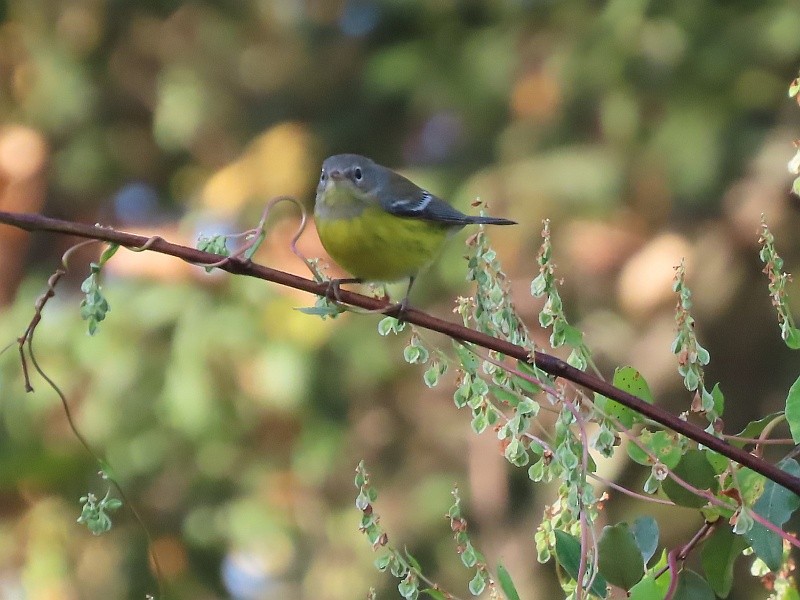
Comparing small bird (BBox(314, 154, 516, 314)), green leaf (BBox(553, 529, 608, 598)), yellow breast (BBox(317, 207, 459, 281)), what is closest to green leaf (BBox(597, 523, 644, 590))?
green leaf (BBox(553, 529, 608, 598))

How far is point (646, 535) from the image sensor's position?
119cm

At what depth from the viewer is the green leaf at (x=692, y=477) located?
115 centimetres

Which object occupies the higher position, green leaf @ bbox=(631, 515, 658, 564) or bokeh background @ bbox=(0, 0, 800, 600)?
green leaf @ bbox=(631, 515, 658, 564)

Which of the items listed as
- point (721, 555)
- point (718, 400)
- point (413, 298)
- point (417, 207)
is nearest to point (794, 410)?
point (718, 400)

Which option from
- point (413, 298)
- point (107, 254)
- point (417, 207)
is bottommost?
point (413, 298)

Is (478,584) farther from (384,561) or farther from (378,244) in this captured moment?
(378,244)

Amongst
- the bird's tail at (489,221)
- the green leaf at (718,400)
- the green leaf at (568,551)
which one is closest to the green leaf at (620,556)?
the green leaf at (568,551)

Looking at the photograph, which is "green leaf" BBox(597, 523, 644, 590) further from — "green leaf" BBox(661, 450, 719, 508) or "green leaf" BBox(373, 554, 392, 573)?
"green leaf" BBox(373, 554, 392, 573)

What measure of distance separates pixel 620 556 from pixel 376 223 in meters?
1.26

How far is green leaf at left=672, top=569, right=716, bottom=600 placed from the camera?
1117mm

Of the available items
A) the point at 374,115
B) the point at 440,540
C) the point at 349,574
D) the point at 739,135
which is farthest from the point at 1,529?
the point at 739,135

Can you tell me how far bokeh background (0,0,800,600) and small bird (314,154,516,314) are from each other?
1489 mm

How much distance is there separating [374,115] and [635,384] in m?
4.45

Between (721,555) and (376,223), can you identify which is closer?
(721,555)
